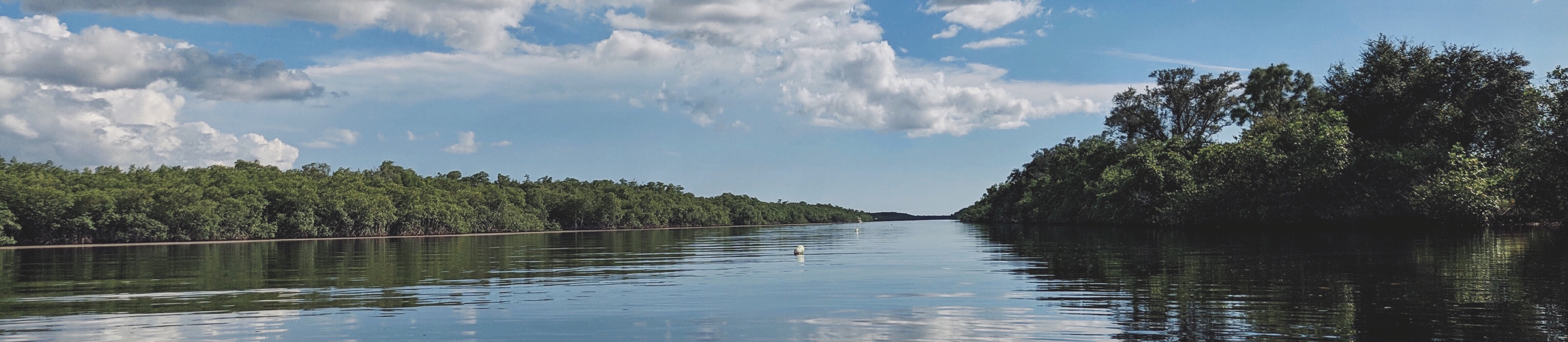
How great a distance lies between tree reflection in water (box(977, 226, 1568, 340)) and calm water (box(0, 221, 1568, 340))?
3.3 inches

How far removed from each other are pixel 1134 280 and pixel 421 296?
1458cm

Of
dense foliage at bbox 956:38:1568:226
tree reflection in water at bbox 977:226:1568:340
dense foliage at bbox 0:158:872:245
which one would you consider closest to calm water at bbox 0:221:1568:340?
tree reflection in water at bbox 977:226:1568:340

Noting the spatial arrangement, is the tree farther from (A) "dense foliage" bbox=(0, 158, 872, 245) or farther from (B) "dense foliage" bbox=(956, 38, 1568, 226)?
(A) "dense foliage" bbox=(0, 158, 872, 245)

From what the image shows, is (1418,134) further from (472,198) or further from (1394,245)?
(472,198)

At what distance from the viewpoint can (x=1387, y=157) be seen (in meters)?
57.1

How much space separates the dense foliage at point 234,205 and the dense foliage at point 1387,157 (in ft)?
276

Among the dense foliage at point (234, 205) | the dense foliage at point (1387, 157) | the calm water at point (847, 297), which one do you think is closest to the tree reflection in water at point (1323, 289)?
the calm water at point (847, 297)

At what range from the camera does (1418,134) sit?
6006cm

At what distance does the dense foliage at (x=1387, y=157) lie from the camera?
49.8 meters

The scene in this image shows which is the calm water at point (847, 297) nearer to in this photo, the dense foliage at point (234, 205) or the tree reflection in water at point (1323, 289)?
the tree reflection in water at point (1323, 289)

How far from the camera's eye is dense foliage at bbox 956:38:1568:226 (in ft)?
163

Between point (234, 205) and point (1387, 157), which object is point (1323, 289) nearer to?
point (1387, 157)

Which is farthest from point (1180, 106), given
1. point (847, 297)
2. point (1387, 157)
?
point (847, 297)

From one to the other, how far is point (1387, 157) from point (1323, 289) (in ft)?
154
